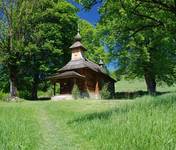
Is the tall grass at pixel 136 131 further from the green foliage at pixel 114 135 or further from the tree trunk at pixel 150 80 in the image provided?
the tree trunk at pixel 150 80

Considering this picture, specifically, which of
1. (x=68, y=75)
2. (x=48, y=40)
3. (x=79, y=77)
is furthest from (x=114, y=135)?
(x=48, y=40)

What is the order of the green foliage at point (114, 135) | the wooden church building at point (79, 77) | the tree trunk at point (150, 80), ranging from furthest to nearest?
the tree trunk at point (150, 80) < the wooden church building at point (79, 77) < the green foliage at point (114, 135)

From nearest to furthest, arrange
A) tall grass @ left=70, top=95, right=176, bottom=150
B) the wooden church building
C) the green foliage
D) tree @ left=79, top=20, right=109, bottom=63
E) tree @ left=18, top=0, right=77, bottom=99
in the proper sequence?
1. tall grass @ left=70, top=95, right=176, bottom=150
2. the green foliage
3. the wooden church building
4. tree @ left=18, top=0, right=77, bottom=99
5. tree @ left=79, top=20, right=109, bottom=63

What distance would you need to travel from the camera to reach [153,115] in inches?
454

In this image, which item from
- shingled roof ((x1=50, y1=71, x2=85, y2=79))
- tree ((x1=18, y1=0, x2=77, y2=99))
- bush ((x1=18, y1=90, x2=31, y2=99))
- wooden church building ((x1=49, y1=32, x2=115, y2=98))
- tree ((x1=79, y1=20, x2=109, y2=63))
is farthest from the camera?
tree ((x1=79, y1=20, x2=109, y2=63))

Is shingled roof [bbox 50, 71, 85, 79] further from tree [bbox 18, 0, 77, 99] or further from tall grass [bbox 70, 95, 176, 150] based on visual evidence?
tall grass [bbox 70, 95, 176, 150]

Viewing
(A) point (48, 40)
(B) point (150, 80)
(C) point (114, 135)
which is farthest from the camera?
(A) point (48, 40)

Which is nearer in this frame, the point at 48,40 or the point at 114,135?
the point at 114,135

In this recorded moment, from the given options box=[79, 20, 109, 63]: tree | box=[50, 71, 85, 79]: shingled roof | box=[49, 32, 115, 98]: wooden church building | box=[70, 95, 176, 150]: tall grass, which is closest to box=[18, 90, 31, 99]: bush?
box=[49, 32, 115, 98]: wooden church building

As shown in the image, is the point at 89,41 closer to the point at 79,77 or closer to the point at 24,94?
the point at 24,94

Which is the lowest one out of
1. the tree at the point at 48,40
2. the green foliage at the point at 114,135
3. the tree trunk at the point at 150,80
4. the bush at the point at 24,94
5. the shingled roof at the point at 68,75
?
the green foliage at the point at 114,135

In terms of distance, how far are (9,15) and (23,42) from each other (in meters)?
4.46

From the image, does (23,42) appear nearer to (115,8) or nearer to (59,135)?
(115,8)

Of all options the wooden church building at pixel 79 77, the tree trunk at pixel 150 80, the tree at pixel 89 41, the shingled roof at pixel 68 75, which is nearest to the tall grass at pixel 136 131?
the shingled roof at pixel 68 75
